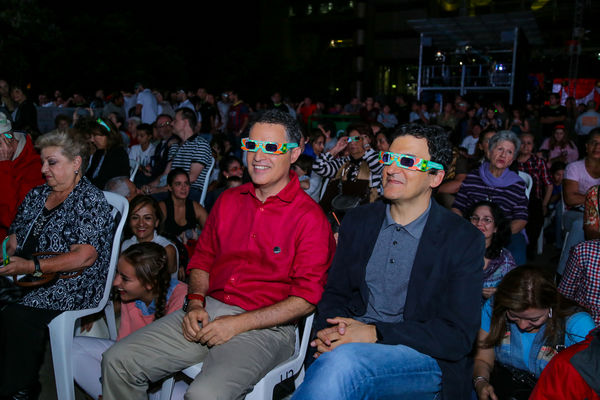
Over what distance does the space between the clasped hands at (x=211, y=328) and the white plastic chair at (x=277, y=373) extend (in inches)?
7.5

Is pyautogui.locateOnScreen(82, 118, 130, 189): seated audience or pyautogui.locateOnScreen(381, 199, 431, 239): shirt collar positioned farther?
pyautogui.locateOnScreen(82, 118, 130, 189): seated audience

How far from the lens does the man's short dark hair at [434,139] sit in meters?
2.01

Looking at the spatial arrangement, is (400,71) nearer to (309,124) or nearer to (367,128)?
(309,124)

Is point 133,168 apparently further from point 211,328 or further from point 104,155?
point 211,328

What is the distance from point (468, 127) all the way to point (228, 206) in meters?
8.35

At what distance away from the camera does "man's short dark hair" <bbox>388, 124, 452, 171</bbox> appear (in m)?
2.01

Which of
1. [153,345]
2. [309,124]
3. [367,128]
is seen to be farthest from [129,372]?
[309,124]

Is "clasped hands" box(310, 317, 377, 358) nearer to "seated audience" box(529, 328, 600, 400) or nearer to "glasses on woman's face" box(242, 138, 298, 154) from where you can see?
"seated audience" box(529, 328, 600, 400)

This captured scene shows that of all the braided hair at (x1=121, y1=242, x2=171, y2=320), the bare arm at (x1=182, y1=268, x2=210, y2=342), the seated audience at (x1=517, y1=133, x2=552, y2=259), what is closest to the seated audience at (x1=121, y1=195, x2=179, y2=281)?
the braided hair at (x1=121, y1=242, x2=171, y2=320)

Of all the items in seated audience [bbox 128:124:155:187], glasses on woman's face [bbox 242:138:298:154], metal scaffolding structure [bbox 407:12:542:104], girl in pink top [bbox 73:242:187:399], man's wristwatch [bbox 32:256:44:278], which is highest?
metal scaffolding structure [bbox 407:12:542:104]

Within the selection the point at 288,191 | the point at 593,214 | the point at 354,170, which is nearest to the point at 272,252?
the point at 288,191

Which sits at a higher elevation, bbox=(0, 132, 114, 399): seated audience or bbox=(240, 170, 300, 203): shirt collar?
bbox=(240, 170, 300, 203): shirt collar

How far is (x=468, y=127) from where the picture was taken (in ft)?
31.8

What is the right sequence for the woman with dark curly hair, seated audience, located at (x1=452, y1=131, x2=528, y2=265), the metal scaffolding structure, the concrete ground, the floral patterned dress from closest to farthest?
the floral patterned dress, the concrete ground, the woman with dark curly hair, seated audience, located at (x1=452, y1=131, x2=528, y2=265), the metal scaffolding structure
